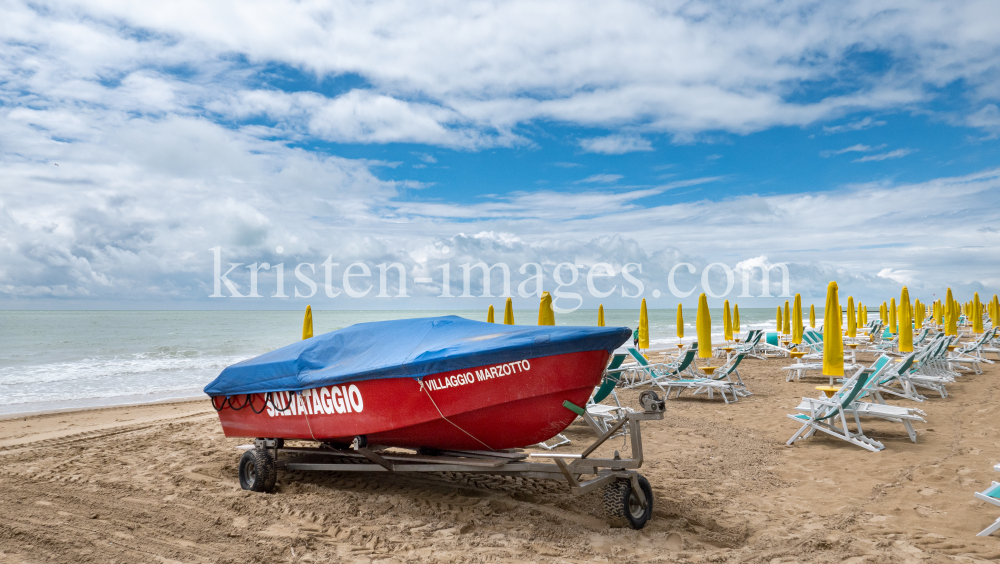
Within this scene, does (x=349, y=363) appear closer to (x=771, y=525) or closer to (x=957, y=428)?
(x=771, y=525)

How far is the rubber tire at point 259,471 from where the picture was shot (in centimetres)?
481

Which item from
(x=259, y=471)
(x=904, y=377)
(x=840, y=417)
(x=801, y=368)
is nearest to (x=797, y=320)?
(x=801, y=368)

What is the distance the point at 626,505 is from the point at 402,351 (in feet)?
6.79

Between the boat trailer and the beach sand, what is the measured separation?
169mm

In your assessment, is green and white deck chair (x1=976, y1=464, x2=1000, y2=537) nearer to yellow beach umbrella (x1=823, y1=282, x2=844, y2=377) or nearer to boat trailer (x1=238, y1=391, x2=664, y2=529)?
boat trailer (x1=238, y1=391, x2=664, y2=529)

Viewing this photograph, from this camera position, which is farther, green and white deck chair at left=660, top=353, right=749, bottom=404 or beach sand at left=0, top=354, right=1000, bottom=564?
green and white deck chair at left=660, top=353, right=749, bottom=404

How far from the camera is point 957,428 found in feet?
23.3

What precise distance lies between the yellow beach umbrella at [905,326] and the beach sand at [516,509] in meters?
4.20

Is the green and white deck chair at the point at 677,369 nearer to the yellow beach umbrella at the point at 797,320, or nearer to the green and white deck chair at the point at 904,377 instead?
the green and white deck chair at the point at 904,377

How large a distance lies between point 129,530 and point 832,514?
197 inches

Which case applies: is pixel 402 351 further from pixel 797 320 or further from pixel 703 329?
pixel 797 320

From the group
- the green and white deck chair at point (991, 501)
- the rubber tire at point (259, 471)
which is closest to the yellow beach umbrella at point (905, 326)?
the green and white deck chair at point (991, 501)

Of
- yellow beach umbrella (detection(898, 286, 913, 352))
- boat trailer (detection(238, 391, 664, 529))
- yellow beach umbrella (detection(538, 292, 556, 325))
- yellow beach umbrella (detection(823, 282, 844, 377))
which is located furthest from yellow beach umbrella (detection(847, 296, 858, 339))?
boat trailer (detection(238, 391, 664, 529))

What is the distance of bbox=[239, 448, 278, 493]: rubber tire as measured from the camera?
189 inches
